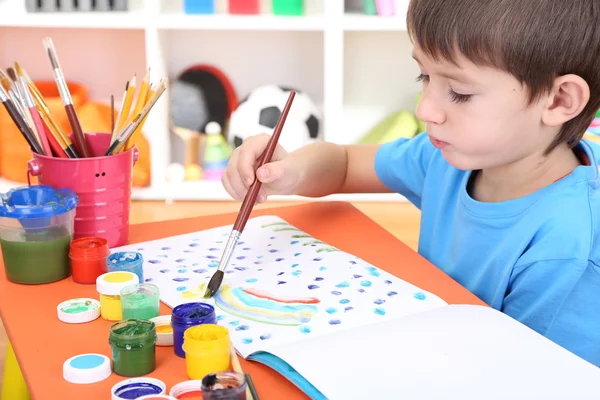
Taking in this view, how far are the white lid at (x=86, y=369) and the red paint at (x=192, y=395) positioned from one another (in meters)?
0.06

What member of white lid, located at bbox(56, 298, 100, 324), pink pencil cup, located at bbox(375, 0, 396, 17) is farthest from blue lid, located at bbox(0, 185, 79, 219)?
pink pencil cup, located at bbox(375, 0, 396, 17)

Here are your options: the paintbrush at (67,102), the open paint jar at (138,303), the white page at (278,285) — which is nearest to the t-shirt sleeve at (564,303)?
the white page at (278,285)

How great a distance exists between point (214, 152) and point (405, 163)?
4.22 ft

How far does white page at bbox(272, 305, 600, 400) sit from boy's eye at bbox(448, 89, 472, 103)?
0.73 ft

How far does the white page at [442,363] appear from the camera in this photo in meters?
0.52

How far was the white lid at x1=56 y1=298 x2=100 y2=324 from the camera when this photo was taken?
66 centimetres

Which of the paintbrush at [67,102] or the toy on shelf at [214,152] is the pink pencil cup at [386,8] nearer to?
the toy on shelf at [214,152]

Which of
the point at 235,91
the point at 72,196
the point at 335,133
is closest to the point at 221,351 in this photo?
the point at 72,196

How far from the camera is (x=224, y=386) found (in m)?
0.51

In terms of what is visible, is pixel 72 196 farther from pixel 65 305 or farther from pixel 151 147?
pixel 151 147

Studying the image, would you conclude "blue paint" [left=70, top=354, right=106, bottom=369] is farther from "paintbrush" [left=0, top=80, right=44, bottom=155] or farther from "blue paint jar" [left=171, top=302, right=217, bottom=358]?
"paintbrush" [left=0, top=80, right=44, bottom=155]

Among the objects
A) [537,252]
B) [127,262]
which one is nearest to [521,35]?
→ [537,252]

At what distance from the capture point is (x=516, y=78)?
0.75m

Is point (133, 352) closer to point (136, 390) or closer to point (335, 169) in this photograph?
point (136, 390)
